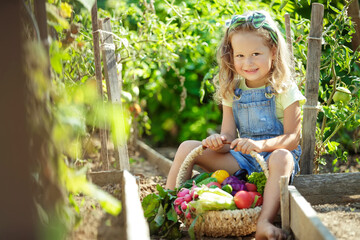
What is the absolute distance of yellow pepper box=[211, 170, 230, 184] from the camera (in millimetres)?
2609

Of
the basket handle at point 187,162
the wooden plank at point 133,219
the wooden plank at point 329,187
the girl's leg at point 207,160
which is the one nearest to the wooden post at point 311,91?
the wooden plank at point 329,187

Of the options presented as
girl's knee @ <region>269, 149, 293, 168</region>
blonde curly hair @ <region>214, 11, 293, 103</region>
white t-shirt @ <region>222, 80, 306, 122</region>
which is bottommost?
girl's knee @ <region>269, 149, 293, 168</region>

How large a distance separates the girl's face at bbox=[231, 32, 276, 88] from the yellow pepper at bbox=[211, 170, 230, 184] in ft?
1.88

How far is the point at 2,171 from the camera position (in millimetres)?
1257

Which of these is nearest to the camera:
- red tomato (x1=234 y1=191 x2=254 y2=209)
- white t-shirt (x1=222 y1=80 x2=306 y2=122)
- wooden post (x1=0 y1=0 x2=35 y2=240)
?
wooden post (x1=0 y1=0 x2=35 y2=240)

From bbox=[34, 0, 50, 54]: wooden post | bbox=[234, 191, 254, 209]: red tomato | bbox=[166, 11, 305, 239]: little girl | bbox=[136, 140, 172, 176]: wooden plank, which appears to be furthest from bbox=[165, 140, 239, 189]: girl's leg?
bbox=[34, 0, 50, 54]: wooden post

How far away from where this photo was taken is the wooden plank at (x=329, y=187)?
2.68 metres

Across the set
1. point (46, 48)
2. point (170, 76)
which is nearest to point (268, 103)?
point (46, 48)

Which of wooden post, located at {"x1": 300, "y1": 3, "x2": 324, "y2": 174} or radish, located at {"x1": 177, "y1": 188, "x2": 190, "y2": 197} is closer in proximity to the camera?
radish, located at {"x1": 177, "y1": 188, "x2": 190, "y2": 197}

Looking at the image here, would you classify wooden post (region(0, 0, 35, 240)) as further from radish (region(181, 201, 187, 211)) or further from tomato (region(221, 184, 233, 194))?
tomato (region(221, 184, 233, 194))

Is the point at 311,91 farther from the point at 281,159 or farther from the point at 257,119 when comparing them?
the point at 281,159

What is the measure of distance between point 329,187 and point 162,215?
98 centimetres

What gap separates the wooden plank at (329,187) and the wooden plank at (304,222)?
0.62 m

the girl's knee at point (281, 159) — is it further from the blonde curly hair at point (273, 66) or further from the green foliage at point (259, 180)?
the blonde curly hair at point (273, 66)
